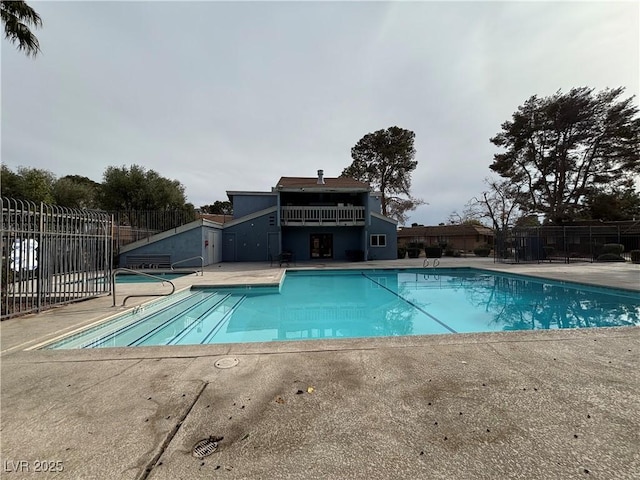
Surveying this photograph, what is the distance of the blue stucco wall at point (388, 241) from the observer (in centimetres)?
2200

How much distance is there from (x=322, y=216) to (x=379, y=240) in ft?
17.8

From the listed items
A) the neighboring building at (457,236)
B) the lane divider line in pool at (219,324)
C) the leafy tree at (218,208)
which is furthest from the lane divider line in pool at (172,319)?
the leafy tree at (218,208)

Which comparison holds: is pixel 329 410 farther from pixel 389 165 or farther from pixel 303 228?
pixel 389 165

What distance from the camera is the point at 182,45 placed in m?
9.59

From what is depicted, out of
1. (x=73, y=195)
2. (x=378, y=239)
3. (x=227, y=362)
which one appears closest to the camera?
(x=227, y=362)

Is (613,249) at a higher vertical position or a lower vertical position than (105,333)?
higher

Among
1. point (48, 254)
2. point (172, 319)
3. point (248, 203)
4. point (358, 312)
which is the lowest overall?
point (358, 312)

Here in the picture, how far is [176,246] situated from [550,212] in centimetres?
3371

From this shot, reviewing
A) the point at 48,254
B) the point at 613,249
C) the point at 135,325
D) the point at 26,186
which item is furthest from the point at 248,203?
the point at 613,249

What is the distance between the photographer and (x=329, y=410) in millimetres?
2381

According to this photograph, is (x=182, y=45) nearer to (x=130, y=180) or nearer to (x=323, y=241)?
(x=323, y=241)

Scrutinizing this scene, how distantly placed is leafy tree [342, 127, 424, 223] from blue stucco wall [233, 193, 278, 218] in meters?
13.2

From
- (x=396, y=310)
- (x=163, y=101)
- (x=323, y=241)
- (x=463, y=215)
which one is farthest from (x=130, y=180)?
Answer: (x=463, y=215)

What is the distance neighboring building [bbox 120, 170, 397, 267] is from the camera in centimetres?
1952
